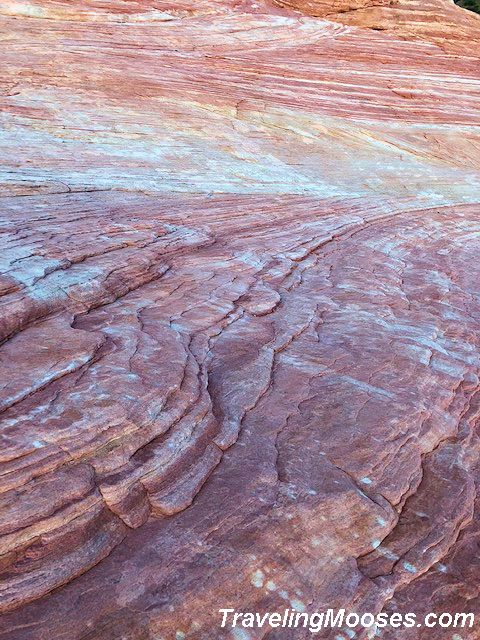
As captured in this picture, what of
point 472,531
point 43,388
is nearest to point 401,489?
point 472,531

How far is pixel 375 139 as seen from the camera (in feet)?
58.2

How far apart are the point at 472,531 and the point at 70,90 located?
43.5 feet

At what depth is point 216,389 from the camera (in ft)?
15.8

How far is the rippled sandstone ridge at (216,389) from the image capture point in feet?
10.8

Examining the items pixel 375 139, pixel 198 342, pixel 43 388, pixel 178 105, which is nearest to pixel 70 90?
pixel 178 105

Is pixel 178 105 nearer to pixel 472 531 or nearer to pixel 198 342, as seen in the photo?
pixel 198 342

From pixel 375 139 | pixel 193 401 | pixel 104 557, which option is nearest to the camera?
pixel 104 557

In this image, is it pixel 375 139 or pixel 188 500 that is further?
pixel 375 139

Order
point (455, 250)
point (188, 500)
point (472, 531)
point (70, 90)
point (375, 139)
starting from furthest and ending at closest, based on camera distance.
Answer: point (375, 139) < point (70, 90) < point (455, 250) < point (472, 531) < point (188, 500)

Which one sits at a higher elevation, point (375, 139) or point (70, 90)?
point (70, 90)

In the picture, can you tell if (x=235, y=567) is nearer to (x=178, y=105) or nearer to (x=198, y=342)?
(x=198, y=342)

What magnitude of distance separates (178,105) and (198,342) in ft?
36.8

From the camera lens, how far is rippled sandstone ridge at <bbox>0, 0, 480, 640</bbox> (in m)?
3.30

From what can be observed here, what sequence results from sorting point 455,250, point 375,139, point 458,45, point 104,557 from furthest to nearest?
point 458,45 → point 375,139 → point 455,250 → point 104,557
